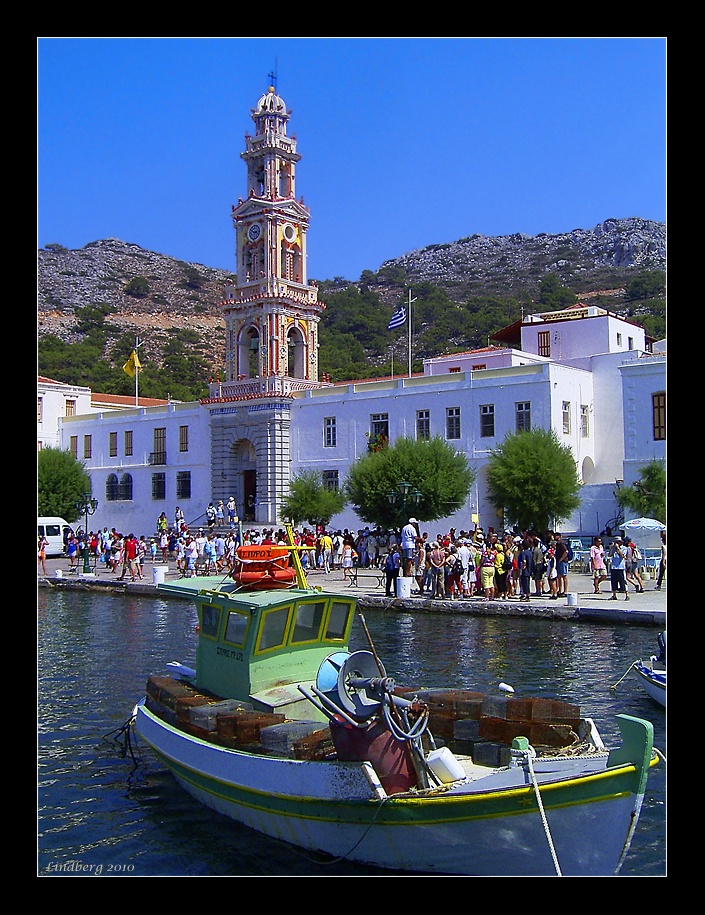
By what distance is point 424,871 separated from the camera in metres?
8.69

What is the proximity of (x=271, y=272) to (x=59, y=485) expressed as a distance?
16.5m

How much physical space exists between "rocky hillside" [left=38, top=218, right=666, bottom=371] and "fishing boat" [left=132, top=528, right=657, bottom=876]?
4058 inches

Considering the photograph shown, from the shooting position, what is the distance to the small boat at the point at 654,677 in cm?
1476

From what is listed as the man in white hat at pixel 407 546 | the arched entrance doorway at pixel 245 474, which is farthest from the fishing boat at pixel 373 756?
the arched entrance doorway at pixel 245 474

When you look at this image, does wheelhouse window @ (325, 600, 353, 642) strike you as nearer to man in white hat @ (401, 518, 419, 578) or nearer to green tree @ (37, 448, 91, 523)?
man in white hat @ (401, 518, 419, 578)

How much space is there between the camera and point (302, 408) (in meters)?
47.8

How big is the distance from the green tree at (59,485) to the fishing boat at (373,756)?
39130 mm

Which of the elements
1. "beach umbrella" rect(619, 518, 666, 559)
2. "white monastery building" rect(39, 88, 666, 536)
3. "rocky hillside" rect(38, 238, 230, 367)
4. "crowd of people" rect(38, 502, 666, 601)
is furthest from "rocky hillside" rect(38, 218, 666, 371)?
"beach umbrella" rect(619, 518, 666, 559)

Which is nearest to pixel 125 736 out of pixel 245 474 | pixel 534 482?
pixel 534 482

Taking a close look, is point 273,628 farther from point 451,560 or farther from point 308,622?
point 451,560

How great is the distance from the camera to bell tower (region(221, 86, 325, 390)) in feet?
162
